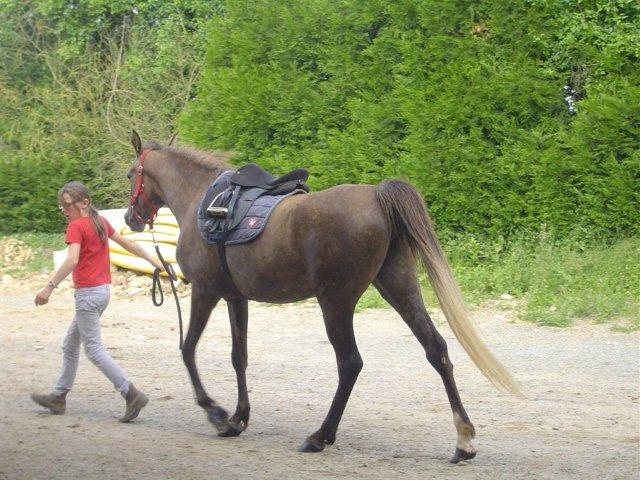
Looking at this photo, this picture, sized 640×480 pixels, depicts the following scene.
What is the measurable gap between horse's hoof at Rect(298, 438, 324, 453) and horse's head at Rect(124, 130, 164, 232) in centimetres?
246

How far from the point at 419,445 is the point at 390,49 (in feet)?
25.6

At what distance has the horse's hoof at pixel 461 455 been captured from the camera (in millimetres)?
5562

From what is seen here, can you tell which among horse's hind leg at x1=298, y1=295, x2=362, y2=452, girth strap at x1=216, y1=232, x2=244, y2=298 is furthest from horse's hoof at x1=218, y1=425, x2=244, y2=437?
girth strap at x1=216, y1=232, x2=244, y2=298

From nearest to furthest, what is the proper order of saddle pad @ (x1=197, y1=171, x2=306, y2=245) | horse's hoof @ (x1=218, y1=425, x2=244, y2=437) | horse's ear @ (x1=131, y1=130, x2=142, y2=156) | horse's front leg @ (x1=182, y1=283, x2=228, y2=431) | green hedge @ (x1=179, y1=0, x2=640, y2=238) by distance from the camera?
saddle pad @ (x1=197, y1=171, x2=306, y2=245) < horse's hoof @ (x1=218, y1=425, x2=244, y2=437) < horse's front leg @ (x1=182, y1=283, x2=228, y2=431) < horse's ear @ (x1=131, y1=130, x2=142, y2=156) < green hedge @ (x1=179, y1=0, x2=640, y2=238)

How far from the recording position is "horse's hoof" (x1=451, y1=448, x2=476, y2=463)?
5562 millimetres

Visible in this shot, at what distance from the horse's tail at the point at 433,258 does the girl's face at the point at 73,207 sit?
7.73 feet

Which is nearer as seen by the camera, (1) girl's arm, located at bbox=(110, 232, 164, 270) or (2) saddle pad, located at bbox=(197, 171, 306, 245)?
(2) saddle pad, located at bbox=(197, 171, 306, 245)

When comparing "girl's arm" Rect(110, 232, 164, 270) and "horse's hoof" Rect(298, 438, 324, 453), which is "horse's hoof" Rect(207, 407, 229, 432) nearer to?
"horse's hoof" Rect(298, 438, 324, 453)

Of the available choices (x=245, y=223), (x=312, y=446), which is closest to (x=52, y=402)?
(x=245, y=223)

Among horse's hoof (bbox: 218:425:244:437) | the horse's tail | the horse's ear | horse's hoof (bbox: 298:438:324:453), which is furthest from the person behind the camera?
the horse's ear

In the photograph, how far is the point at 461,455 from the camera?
5.58 m

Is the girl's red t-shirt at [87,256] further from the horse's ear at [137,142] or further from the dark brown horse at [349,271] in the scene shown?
the dark brown horse at [349,271]

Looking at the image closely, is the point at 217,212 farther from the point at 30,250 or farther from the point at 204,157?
the point at 30,250

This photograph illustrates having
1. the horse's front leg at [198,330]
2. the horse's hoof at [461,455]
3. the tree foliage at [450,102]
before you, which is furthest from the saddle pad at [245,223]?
the tree foliage at [450,102]
